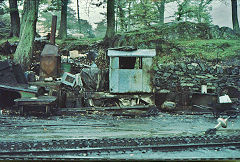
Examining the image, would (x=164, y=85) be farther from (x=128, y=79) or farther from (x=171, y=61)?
(x=128, y=79)

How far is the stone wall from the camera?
29.3 ft

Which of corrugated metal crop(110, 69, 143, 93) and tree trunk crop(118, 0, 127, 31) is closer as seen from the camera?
corrugated metal crop(110, 69, 143, 93)

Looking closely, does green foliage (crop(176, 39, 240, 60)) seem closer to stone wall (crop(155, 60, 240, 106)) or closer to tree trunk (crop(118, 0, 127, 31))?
stone wall (crop(155, 60, 240, 106))

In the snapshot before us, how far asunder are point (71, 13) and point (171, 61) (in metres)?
11.0

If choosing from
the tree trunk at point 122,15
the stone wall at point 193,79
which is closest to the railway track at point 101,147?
the stone wall at point 193,79

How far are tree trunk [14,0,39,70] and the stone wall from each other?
667cm

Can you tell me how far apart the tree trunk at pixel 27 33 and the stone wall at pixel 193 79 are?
667 cm

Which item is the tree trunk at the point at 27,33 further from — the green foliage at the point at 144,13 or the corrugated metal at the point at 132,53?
the green foliage at the point at 144,13

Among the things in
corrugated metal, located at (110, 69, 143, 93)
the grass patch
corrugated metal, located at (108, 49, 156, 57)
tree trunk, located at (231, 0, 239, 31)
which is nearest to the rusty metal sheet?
corrugated metal, located at (108, 49, 156, 57)

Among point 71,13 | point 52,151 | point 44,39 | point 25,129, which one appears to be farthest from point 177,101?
point 71,13

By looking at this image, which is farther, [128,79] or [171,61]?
[171,61]

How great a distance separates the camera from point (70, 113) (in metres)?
9.38

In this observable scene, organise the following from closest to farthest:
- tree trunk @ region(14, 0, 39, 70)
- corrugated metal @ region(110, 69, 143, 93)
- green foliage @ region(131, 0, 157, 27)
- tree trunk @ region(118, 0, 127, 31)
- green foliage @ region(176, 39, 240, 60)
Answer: green foliage @ region(176, 39, 240, 60)
corrugated metal @ region(110, 69, 143, 93)
green foliage @ region(131, 0, 157, 27)
tree trunk @ region(14, 0, 39, 70)
tree trunk @ region(118, 0, 127, 31)

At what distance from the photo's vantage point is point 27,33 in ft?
38.7
